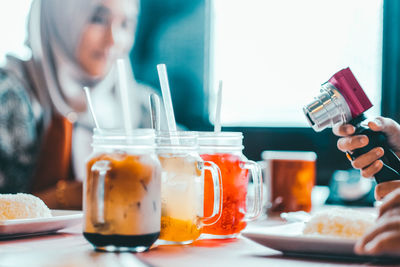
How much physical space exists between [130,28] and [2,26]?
822 millimetres

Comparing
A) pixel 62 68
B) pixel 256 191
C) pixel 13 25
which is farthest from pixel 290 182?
pixel 13 25

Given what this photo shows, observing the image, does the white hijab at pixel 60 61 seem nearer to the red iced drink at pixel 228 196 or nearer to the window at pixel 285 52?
the window at pixel 285 52

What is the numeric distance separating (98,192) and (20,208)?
24 cm

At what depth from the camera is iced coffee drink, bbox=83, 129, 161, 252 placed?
0.73 m

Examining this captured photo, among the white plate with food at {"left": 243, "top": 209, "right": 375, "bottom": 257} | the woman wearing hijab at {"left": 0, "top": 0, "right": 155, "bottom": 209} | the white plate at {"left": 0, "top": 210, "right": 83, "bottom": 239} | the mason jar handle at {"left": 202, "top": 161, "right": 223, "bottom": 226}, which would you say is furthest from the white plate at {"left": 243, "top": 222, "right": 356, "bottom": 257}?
the woman wearing hijab at {"left": 0, "top": 0, "right": 155, "bottom": 209}

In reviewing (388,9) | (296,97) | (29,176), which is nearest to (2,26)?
(29,176)

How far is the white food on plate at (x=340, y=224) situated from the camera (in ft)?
2.50

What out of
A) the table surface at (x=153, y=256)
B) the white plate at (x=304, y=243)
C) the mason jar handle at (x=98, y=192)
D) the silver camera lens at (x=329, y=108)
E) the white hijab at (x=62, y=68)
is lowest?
the table surface at (x=153, y=256)

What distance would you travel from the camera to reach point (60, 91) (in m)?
3.07

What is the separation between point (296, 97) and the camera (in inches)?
118

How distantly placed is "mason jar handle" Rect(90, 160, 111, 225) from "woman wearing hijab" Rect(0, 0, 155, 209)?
1878mm

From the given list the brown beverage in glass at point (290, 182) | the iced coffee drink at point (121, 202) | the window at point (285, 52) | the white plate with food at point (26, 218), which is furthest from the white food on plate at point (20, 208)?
the window at point (285, 52)

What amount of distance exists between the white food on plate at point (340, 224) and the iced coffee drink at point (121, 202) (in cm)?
26

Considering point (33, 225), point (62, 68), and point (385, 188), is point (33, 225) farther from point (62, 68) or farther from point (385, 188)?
point (62, 68)
